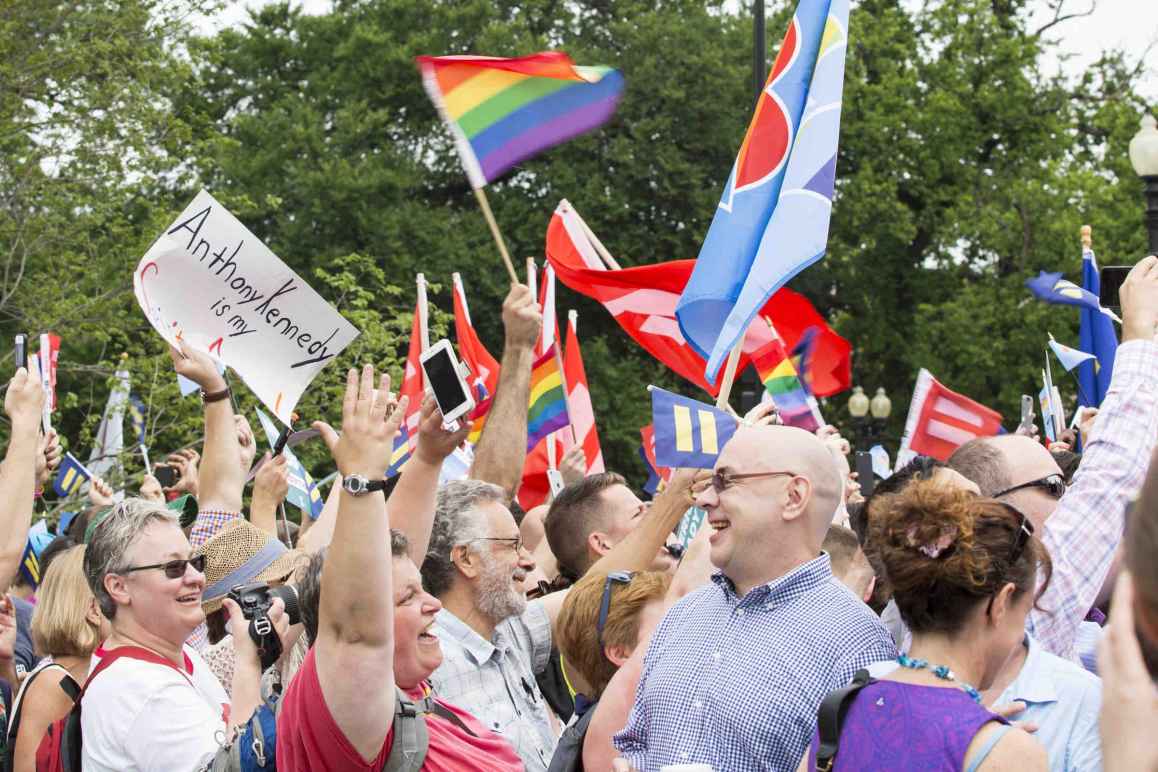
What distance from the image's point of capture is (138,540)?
5242mm

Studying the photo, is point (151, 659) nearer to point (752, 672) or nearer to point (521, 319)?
point (752, 672)

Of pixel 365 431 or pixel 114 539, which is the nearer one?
pixel 365 431

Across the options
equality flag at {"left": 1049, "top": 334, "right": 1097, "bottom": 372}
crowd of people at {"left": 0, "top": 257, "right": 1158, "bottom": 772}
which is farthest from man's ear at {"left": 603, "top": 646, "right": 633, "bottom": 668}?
equality flag at {"left": 1049, "top": 334, "right": 1097, "bottom": 372}

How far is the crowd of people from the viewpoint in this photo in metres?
3.62

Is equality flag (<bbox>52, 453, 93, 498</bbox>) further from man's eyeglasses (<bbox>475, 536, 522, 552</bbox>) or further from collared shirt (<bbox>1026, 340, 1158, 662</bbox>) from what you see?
collared shirt (<bbox>1026, 340, 1158, 662</bbox>)

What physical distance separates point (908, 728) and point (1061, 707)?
1.66 feet

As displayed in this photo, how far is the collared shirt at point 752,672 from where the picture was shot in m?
4.18


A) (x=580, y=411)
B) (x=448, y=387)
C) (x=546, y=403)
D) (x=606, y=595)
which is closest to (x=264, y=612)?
(x=448, y=387)

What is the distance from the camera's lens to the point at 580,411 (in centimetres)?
1174

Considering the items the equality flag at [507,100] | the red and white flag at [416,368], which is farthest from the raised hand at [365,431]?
the red and white flag at [416,368]

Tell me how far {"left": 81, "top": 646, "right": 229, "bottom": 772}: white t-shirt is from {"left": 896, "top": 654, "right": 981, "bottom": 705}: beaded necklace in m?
2.03

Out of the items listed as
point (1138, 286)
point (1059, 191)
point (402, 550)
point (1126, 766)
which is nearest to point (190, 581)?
point (402, 550)

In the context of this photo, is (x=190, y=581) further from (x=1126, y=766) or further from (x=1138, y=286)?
(x=1126, y=766)

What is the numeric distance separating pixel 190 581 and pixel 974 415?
697 centimetres
